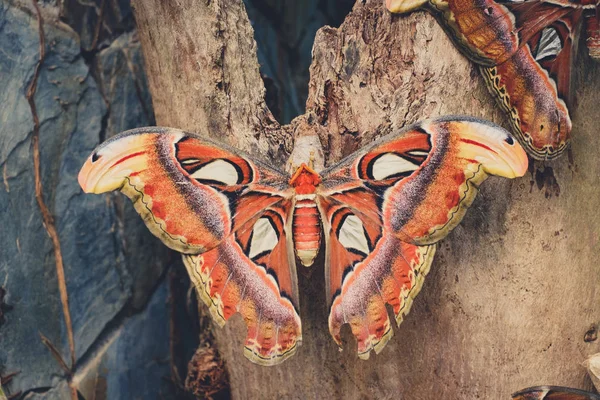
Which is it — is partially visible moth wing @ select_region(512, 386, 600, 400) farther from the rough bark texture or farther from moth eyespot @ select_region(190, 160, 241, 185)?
moth eyespot @ select_region(190, 160, 241, 185)

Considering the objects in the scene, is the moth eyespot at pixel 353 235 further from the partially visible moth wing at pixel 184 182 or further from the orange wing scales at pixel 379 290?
the partially visible moth wing at pixel 184 182

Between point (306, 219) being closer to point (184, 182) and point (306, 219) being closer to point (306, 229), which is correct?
point (306, 229)

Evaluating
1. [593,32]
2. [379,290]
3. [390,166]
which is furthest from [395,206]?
[593,32]

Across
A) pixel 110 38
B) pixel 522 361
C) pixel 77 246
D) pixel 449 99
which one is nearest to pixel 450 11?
pixel 449 99

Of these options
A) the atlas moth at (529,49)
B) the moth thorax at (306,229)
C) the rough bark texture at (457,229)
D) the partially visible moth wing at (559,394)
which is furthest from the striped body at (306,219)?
the partially visible moth wing at (559,394)

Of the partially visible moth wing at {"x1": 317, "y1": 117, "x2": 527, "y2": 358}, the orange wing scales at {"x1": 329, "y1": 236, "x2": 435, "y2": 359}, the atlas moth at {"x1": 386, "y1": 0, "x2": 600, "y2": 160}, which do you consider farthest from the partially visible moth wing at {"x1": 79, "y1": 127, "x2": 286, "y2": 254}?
the atlas moth at {"x1": 386, "y1": 0, "x2": 600, "y2": 160}

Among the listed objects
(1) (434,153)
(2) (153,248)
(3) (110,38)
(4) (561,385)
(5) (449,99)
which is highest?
(3) (110,38)

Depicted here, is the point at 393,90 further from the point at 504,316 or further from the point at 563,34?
the point at 504,316

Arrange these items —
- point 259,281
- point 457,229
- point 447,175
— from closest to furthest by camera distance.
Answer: point 447,175 < point 259,281 < point 457,229
